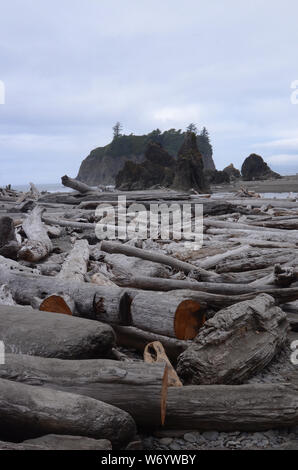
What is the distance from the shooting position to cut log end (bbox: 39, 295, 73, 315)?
3941mm

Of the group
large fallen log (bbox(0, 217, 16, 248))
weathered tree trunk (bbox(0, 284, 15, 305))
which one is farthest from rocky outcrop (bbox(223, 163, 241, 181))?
weathered tree trunk (bbox(0, 284, 15, 305))

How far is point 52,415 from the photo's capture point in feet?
7.02

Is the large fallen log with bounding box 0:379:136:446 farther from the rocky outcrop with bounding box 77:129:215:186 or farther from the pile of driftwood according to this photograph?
the rocky outcrop with bounding box 77:129:215:186

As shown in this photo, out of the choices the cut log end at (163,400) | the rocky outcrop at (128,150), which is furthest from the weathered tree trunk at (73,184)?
the rocky outcrop at (128,150)

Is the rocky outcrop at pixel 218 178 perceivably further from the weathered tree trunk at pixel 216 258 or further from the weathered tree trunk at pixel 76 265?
the weathered tree trunk at pixel 76 265

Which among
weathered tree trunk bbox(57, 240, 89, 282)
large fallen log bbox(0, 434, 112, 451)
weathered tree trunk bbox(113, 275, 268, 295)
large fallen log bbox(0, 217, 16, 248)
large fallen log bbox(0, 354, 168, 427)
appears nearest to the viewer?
large fallen log bbox(0, 434, 112, 451)

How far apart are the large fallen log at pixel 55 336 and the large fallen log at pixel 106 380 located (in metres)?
0.34

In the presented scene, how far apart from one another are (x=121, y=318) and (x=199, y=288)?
4.50ft

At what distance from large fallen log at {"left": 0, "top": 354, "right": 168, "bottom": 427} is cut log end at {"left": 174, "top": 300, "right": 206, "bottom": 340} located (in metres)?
1.06

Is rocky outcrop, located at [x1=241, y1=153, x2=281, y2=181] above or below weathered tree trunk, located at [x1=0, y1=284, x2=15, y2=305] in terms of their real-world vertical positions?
above

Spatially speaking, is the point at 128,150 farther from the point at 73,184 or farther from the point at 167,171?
the point at 73,184

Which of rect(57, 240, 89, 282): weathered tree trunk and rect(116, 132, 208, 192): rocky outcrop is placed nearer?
rect(57, 240, 89, 282): weathered tree trunk

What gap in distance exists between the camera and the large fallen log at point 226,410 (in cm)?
259

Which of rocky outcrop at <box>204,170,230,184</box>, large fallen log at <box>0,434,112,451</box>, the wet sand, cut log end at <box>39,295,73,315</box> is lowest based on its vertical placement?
large fallen log at <box>0,434,112,451</box>
